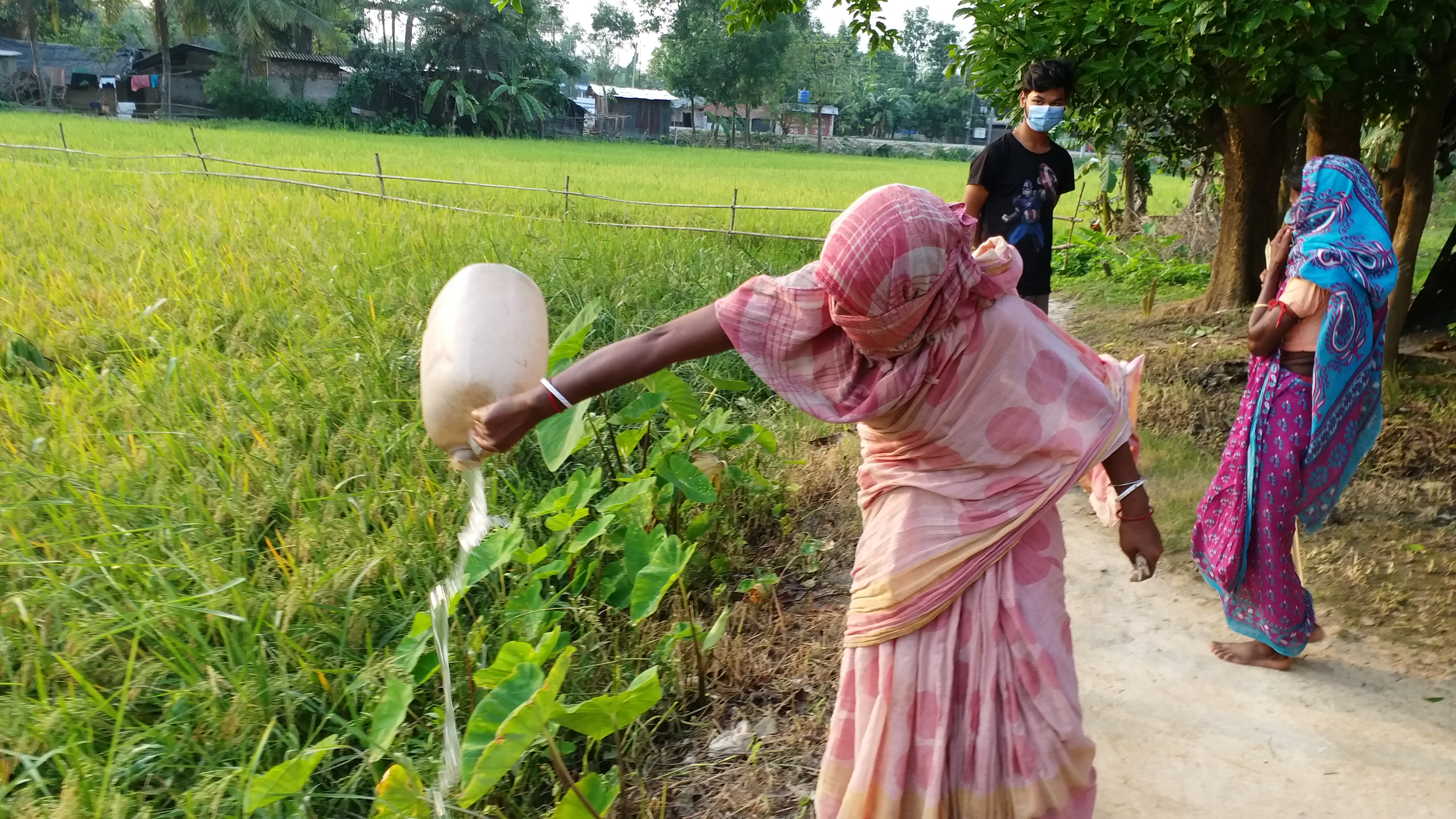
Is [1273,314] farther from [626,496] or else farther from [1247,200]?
[1247,200]

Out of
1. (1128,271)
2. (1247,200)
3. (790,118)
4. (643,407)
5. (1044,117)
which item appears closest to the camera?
(643,407)

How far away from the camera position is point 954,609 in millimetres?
1455

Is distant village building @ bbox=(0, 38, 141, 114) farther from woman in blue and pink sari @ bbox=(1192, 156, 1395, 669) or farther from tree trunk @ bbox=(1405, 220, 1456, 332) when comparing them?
woman in blue and pink sari @ bbox=(1192, 156, 1395, 669)

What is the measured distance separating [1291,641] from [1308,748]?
31cm

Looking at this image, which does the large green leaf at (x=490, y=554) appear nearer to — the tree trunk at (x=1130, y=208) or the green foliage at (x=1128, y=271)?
the green foliage at (x=1128, y=271)

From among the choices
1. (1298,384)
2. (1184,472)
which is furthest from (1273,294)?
(1184,472)

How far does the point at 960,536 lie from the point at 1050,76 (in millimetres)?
2472

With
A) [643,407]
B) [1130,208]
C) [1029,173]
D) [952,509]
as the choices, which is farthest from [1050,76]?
[1130,208]

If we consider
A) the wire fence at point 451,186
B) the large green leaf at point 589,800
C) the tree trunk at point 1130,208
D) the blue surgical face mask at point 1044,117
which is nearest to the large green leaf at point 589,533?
the large green leaf at point 589,800

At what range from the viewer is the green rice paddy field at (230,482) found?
1.93 metres

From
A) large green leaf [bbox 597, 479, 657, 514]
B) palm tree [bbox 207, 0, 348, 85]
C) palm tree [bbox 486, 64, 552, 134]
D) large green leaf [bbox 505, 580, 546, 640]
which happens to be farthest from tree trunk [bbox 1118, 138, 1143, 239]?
palm tree [bbox 207, 0, 348, 85]

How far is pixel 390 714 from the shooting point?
1.77 m

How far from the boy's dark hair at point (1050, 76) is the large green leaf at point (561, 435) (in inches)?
85.3

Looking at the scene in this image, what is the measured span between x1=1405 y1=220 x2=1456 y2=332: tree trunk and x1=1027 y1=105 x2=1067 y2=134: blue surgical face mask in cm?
257
